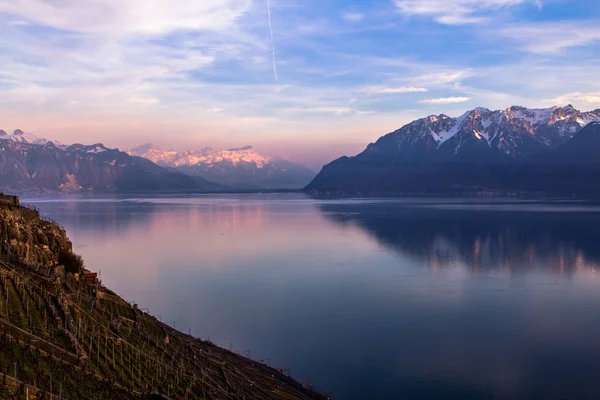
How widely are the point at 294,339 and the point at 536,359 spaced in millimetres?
13760

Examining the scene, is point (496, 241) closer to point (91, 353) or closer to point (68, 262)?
point (68, 262)

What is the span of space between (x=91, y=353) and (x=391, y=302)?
27.1 metres

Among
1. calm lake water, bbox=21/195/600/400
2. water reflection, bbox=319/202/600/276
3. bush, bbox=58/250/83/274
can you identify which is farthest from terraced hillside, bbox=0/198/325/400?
water reflection, bbox=319/202/600/276

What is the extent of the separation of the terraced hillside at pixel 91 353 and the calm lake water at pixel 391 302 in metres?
4.21

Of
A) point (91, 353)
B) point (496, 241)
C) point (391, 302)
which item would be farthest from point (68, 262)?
point (496, 241)

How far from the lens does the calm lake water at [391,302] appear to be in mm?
27516

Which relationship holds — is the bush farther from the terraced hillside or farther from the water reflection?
the water reflection

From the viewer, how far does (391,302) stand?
42.4 m

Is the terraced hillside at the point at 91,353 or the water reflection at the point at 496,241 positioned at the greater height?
the terraced hillside at the point at 91,353

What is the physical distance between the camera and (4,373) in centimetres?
1525

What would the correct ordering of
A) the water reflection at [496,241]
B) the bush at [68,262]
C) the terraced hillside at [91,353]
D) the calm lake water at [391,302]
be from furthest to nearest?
the water reflection at [496,241]
the bush at [68,262]
the calm lake water at [391,302]
the terraced hillside at [91,353]

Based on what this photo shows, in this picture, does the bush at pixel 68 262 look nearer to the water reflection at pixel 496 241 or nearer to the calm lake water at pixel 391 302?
the calm lake water at pixel 391 302

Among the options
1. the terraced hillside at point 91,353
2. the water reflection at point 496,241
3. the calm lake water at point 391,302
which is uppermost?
the terraced hillside at point 91,353

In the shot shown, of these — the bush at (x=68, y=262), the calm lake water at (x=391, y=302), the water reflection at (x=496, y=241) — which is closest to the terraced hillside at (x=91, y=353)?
the bush at (x=68, y=262)
